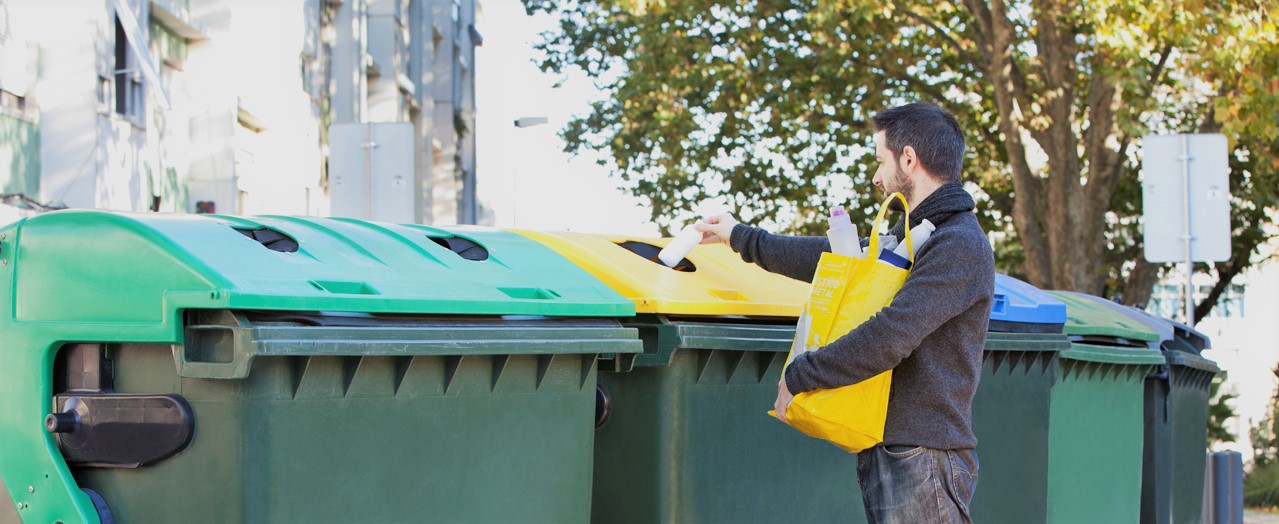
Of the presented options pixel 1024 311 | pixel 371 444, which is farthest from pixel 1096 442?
pixel 371 444

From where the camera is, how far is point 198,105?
1580 cm

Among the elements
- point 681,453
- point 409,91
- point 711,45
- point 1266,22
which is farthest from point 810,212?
point 681,453

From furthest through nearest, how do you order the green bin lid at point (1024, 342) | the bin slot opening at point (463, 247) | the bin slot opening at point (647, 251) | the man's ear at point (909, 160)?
the green bin lid at point (1024, 342) < the bin slot opening at point (647, 251) < the bin slot opening at point (463, 247) < the man's ear at point (909, 160)

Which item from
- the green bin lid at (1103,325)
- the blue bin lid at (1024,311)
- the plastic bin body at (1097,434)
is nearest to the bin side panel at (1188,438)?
the green bin lid at (1103,325)

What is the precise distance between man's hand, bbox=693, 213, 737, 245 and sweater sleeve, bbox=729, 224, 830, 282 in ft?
0.06

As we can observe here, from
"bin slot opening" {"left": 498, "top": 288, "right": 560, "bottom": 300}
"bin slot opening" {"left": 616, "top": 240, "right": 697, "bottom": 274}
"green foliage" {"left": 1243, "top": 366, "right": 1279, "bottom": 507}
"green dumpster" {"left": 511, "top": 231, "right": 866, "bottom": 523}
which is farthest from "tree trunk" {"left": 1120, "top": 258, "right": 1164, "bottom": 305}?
"bin slot opening" {"left": 498, "top": 288, "right": 560, "bottom": 300}

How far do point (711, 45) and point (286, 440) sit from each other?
12.6 metres

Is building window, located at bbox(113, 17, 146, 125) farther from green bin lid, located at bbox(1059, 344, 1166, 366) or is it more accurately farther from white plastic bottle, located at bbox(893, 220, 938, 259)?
white plastic bottle, located at bbox(893, 220, 938, 259)

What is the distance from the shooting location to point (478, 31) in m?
37.4

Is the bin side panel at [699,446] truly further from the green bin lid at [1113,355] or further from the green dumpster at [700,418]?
the green bin lid at [1113,355]

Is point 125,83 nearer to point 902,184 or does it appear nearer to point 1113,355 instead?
point 1113,355

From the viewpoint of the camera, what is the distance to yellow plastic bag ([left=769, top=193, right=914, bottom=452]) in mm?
3338

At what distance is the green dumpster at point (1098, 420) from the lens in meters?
5.98

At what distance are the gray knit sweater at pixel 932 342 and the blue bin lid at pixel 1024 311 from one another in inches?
77.9
